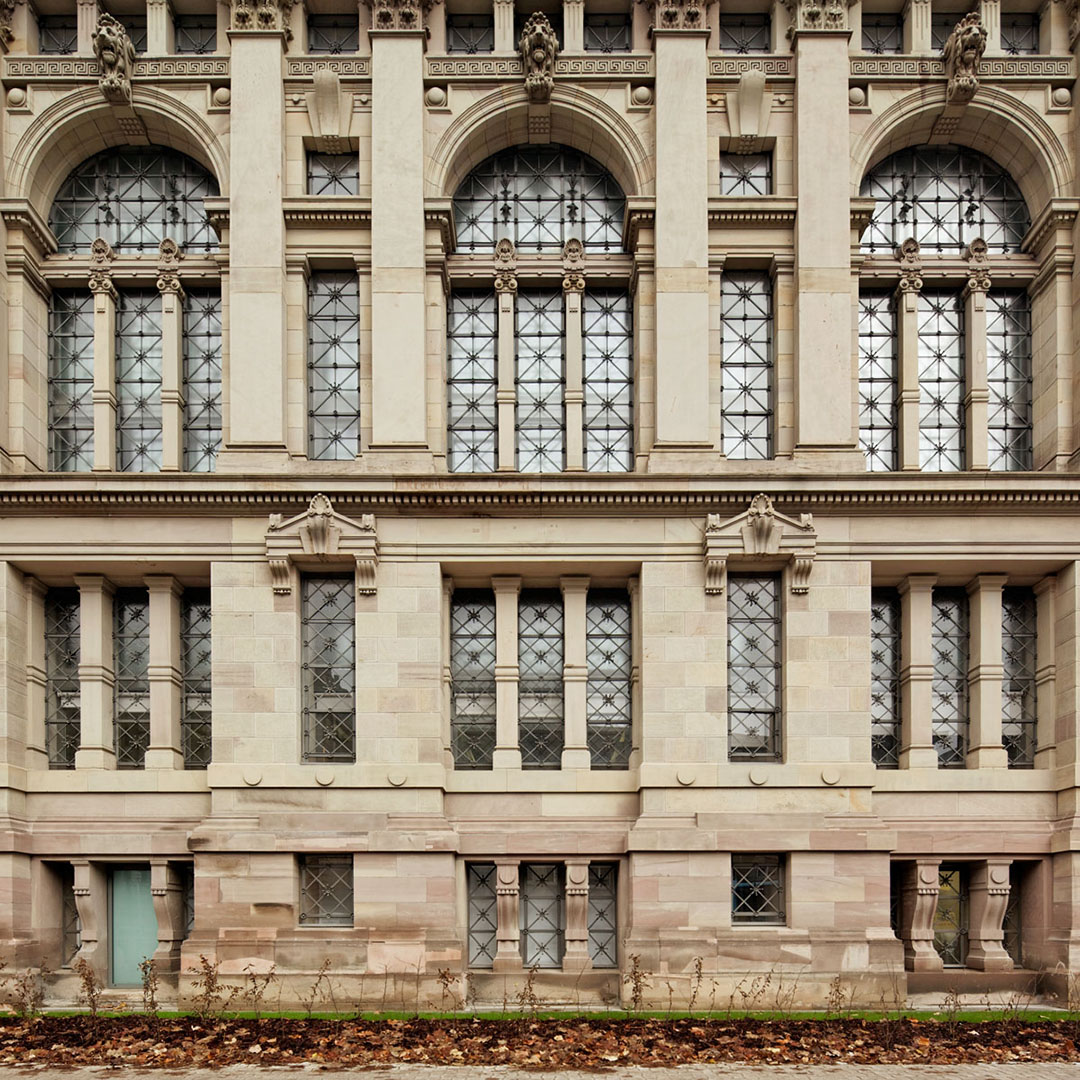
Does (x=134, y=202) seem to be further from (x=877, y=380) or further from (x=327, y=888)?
(x=877, y=380)

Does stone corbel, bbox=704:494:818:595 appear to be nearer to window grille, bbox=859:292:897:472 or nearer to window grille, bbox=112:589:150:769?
window grille, bbox=859:292:897:472

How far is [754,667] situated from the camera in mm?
20281

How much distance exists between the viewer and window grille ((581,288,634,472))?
2136 cm

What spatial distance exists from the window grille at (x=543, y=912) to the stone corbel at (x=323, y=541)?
6.52m

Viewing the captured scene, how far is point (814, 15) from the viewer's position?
809 inches

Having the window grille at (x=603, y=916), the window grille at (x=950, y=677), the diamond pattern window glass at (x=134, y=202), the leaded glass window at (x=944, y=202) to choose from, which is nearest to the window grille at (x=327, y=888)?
the window grille at (x=603, y=916)

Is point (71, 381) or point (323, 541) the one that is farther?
point (71, 381)

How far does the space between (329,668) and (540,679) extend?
13.7ft

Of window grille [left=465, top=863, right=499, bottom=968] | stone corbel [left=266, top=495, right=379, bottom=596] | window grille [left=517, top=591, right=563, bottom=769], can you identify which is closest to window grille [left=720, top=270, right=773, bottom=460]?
window grille [left=517, top=591, right=563, bottom=769]

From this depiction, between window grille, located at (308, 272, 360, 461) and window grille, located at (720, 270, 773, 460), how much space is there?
7.54m

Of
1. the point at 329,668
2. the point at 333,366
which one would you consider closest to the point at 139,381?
the point at 333,366

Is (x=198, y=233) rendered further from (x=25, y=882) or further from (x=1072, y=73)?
(x=1072, y=73)

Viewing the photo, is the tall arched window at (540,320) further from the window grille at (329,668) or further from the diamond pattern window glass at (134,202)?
the diamond pattern window glass at (134,202)

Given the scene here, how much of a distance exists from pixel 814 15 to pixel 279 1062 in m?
20.9
